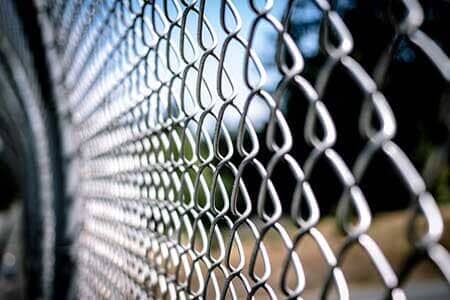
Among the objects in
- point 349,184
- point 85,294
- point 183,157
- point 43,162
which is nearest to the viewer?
point 349,184

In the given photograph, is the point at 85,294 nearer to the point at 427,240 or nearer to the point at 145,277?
the point at 145,277

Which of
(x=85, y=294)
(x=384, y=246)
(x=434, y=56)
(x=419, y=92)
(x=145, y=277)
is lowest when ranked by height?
(x=384, y=246)

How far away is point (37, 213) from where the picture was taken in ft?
7.54

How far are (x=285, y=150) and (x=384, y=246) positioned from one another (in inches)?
370

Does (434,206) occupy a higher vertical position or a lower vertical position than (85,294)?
higher

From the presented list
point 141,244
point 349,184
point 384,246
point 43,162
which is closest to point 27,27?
point 43,162

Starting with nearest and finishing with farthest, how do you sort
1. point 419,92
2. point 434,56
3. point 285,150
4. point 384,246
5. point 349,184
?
1. point 434,56
2. point 349,184
3. point 285,150
4. point 419,92
5. point 384,246

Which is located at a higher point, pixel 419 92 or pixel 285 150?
pixel 419 92

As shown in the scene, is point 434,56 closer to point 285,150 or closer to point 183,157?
point 285,150

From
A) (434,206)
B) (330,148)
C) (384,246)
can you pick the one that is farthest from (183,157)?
(384,246)

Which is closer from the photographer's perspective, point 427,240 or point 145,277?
point 427,240

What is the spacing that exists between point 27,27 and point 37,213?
76 cm

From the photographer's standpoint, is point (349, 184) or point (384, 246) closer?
point (349, 184)

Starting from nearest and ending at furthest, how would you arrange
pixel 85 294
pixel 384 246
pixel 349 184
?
pixel 349 184 → pixel 85 294 → pixel 384 246
